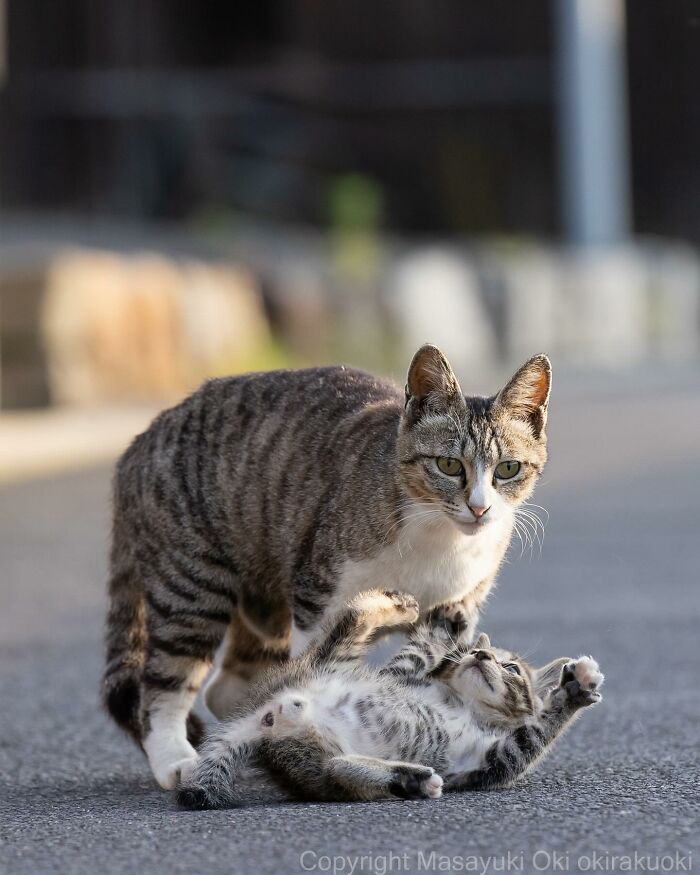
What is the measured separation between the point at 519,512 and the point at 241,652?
3.55 ft

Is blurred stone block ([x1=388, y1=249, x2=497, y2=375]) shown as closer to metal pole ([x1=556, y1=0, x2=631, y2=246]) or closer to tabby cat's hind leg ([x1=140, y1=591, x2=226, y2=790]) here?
metal pole ([x1=556, y1=0, x2=631, y2=246])

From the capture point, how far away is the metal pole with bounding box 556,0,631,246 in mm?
23891

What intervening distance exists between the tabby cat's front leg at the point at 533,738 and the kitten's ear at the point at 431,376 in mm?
905

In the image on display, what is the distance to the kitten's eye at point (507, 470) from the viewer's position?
15.1ft

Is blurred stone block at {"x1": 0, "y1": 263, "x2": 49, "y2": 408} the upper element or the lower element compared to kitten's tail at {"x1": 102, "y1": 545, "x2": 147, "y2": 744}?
lower

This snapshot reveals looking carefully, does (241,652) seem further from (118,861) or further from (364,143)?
(364,143)

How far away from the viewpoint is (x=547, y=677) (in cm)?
448

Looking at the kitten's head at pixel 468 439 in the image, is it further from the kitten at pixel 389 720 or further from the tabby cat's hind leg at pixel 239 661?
the tabby cat's hind leg at pixel 239 661

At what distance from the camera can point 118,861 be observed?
348 centimetres

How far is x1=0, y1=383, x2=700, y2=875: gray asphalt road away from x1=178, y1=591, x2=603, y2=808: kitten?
0.30 feet

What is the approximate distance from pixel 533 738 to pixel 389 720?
1.25 ft

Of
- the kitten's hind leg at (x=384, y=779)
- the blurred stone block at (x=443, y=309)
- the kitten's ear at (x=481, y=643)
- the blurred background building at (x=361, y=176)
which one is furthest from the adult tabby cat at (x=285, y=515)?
the blurred stone block at (x=443, y=309)

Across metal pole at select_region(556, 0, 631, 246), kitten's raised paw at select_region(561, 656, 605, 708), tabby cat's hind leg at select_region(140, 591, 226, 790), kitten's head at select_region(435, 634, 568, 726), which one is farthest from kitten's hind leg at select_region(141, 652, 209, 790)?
metal pole at select_region(556, 0, 631, 246)

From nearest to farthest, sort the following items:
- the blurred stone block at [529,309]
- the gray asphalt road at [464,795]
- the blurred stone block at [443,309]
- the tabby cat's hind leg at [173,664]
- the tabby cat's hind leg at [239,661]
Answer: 1. the gray asphalt road at [464,795]
2. the tabby cat's hind leg at [173,664]
3. the tabby cat's hind leg at [239,661]
4. the blurred stone block at [443,309]
5. the blurred stone block at [529,309]
